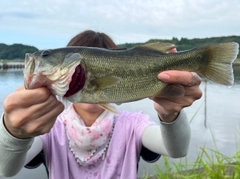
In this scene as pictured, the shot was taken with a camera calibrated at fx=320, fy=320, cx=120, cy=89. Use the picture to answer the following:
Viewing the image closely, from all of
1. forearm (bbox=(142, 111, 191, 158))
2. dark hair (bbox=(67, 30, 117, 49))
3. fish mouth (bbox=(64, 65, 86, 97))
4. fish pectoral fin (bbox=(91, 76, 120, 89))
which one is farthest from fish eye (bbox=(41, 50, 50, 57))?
dark hair (bbox=(67, 30, 117, 49))

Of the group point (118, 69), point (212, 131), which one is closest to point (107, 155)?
point (118, 69)

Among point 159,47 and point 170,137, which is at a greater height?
point 159,47

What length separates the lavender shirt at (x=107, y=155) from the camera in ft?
11.4

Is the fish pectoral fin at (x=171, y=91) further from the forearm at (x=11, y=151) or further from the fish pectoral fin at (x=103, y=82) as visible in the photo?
the forearm at (x=11, y=151)

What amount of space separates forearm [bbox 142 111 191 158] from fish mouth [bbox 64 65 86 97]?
1.14 metres

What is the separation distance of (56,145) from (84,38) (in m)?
1.22

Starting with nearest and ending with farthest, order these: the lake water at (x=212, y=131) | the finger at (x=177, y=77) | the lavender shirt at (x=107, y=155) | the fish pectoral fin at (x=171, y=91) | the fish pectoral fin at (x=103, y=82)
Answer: the fish pectoral fin at (x=103, y=82) < the finger at (x=177, y=77) < the fish pectoral fin at (x=171, y=91) < the lavender shirt at (x=107, y=155) < the lake water at (x=212, y=131)

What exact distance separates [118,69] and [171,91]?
0.44 metres

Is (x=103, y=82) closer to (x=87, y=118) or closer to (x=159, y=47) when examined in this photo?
(x=159, y=47)

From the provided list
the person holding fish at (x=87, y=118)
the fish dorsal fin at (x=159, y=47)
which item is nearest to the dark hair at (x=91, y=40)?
the person holding fish at (x=87, y=118)

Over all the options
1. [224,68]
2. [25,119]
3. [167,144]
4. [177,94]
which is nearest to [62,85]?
[25,119]

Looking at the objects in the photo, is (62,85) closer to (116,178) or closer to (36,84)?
(36,84)

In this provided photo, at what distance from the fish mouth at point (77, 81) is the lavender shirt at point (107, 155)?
1.61 m

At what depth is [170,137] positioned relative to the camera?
3012mm
